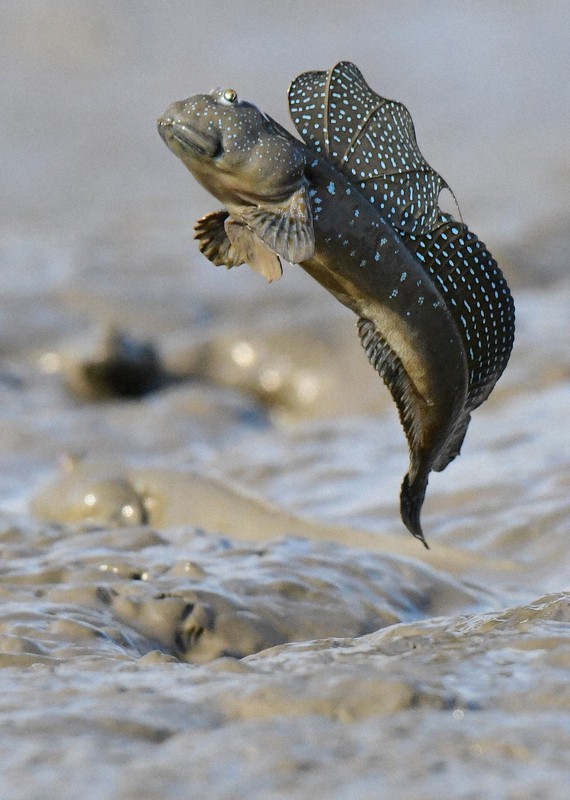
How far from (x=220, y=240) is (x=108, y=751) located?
1.26 metres

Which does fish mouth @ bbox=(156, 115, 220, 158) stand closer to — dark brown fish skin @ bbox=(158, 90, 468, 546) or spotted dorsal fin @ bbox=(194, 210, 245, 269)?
dark brown fish skin @ bbox=(158, 90, 468, 546)

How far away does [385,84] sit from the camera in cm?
1342

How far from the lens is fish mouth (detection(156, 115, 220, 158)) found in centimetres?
262

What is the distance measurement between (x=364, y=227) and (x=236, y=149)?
32 cm

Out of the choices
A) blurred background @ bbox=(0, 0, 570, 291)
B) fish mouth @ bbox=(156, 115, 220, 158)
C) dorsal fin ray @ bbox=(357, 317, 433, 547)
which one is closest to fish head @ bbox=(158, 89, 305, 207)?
fish mouth @ bbox=(156, 115, 220, 158)

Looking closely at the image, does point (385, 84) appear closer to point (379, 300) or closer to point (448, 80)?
point (448, 80)

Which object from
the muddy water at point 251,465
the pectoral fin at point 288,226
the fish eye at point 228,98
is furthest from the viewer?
the fish eye at point 228,98

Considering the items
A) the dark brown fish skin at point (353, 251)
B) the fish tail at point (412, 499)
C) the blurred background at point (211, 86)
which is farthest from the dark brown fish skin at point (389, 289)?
the blurred background at point (211, 86)

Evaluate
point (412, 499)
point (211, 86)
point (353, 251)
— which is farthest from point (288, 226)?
point (211, 86)

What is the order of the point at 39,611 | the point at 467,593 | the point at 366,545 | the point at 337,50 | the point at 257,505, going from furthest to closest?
the point at 337,50
the point at 257,505
the point at 366,545
the point at 467,593
the point at 39,611

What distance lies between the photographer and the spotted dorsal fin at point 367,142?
2.74m

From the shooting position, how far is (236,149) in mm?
2625

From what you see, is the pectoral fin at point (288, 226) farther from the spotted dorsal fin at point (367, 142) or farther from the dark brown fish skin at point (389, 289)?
the spotted dorsal fin at point (367, 142)

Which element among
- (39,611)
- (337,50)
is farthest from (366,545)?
(337,50)
